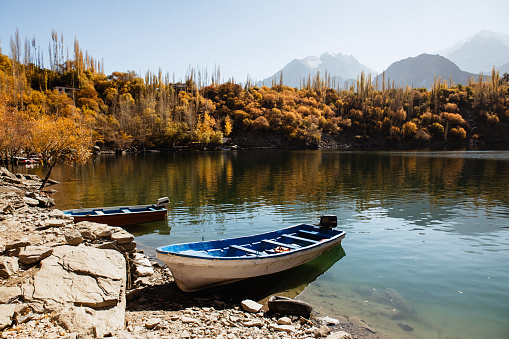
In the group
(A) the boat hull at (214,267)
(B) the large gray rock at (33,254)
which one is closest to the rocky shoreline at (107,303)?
(B) the large gray rock at (33,254)

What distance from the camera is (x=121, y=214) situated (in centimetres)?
2022

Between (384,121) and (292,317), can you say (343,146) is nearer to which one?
(384,121)

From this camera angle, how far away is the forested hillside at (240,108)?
11612 cm

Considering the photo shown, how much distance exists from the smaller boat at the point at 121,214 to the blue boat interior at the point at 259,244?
9.84 m

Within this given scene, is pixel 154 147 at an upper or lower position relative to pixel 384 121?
lower

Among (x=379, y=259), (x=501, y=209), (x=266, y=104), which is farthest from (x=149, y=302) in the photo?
(x=266, y=104)

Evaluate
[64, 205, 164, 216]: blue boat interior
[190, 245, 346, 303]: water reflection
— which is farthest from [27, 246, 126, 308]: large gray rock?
[64, 205, 164, 216]: blue boat interior

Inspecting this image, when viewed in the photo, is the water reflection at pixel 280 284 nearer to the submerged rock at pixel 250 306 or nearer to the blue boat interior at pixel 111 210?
the submerged rock at pixel 250 306

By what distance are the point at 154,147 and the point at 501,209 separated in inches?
4316

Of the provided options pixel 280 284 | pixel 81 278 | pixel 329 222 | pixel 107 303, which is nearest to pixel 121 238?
pixel 81 278

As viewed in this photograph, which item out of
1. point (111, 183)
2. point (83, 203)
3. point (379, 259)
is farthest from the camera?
point (111, 183)

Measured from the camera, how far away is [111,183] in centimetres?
3909

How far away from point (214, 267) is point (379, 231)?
42.4 ft

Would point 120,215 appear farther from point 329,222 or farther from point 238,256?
point 329,222
